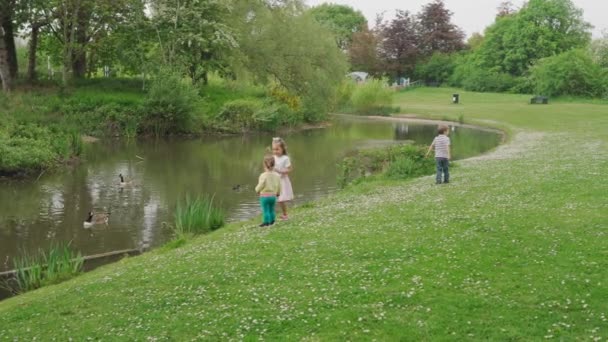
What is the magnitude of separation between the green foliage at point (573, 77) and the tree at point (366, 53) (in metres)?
41.4

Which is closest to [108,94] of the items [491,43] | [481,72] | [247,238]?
[247,238]

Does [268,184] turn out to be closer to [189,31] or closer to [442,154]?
[442,154]

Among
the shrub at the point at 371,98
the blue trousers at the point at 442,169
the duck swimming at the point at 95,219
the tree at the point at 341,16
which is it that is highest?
the tree at the point at 341,16

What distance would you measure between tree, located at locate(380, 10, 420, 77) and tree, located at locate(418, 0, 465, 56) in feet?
8.74

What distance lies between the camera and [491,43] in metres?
118

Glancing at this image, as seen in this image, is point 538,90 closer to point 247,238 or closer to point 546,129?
point 546,129

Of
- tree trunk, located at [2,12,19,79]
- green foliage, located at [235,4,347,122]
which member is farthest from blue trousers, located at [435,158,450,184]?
tree trunk, located at [2,12,19,79]

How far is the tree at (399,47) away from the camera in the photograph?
125m

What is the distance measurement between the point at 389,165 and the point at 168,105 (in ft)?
88.5

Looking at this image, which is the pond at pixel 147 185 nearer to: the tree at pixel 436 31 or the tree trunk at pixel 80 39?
the tree trunk at pixel 80 39

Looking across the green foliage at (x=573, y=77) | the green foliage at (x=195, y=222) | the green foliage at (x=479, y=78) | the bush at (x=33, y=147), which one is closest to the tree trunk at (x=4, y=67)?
the bush at (x=33, y=147)

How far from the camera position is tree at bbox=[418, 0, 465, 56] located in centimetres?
12912

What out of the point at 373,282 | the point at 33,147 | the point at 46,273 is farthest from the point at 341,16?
the point at 373,282

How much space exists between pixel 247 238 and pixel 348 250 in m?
3.31
